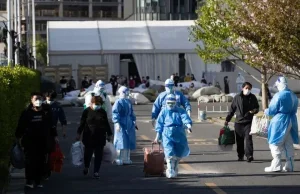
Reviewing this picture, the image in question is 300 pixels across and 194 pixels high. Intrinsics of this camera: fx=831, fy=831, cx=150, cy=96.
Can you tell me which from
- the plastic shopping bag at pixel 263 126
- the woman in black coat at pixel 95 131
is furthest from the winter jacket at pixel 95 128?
the plastic shopping bag at pixel 263 126

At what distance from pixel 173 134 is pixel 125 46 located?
49177mm

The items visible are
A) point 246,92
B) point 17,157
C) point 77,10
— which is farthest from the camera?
point 77,10

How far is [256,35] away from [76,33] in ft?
139

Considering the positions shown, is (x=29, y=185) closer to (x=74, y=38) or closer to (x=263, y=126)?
(x=263, y=126)

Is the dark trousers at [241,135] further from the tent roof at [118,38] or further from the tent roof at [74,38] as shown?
the tent roof at [74,38]

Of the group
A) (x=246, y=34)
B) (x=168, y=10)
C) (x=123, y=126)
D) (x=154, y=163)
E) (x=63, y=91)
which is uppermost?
(x=168, y=10)

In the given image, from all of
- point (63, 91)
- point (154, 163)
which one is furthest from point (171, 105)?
point (63, 91)

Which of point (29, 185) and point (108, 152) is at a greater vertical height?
point (108, 152)

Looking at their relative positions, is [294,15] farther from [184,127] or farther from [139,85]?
[139,85]

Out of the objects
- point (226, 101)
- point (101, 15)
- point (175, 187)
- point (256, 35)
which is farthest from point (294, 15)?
point (101, 15)

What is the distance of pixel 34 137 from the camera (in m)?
13.5

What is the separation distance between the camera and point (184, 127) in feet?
48.8

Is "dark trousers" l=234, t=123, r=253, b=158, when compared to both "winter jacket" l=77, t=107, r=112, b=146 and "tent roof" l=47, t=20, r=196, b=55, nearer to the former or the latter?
"winter jacket" l=77, t=107, r=112, b=146

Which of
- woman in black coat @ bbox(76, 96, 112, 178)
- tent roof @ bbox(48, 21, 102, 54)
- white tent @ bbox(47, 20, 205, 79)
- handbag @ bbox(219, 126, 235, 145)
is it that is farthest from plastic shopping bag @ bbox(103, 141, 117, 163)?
tent roof @ bbox(48, 21, 102, 54)
